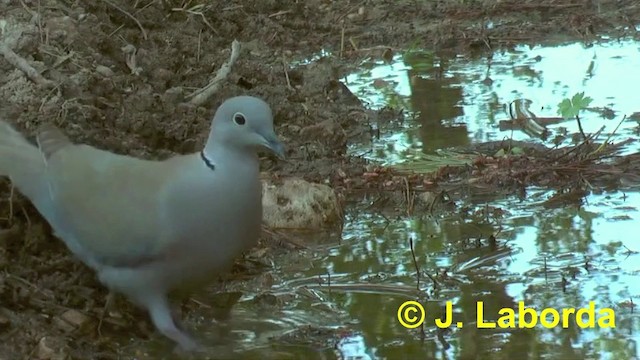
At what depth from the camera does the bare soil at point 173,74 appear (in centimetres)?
450

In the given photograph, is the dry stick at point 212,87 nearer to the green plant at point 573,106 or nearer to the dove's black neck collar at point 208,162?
the green plant at point 573,106

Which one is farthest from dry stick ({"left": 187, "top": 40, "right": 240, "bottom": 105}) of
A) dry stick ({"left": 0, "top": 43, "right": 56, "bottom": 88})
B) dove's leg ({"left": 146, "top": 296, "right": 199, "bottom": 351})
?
dove's leg ({"left": 146, "top": 296, "right": 199, "bottom": 351})

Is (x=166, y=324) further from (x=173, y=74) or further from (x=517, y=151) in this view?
(x=173, y=74)

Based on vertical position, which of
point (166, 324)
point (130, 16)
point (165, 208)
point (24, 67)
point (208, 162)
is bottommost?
point (166, 324)

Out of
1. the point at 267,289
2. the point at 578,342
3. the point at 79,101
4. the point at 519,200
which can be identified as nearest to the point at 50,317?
the point at 267,289

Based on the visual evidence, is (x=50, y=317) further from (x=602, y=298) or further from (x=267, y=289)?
(x=602, y=298)

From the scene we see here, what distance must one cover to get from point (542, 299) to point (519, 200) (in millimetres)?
1186

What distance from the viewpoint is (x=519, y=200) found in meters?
5.68

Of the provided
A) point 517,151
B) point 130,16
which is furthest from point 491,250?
point 130,16

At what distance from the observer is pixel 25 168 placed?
4508 mm

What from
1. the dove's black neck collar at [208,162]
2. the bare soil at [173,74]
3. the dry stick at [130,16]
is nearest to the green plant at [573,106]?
the bare soil at [173,74]

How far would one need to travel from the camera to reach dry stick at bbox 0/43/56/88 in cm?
547

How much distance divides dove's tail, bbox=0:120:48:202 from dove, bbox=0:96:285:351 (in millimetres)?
11

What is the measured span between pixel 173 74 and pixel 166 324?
2.72 metres
